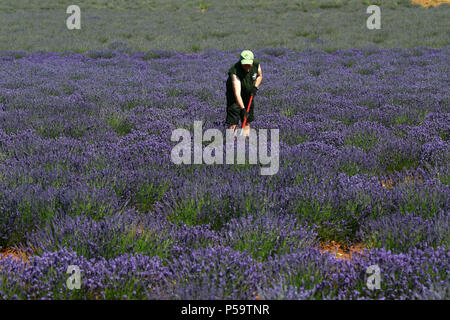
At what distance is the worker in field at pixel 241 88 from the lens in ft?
19.4

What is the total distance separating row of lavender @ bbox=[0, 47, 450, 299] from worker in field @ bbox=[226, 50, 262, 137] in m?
0.28

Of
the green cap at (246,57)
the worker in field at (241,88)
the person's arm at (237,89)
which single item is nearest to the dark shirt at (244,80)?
the worker in field at (241,88)

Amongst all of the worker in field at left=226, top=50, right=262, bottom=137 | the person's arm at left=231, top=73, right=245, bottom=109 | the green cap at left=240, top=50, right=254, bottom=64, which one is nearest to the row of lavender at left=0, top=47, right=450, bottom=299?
the worker in field at left=226, top=50, right=262, bottom=137

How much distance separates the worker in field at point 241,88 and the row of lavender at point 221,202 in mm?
277

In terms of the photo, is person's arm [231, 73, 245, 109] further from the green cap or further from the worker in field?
the green cap

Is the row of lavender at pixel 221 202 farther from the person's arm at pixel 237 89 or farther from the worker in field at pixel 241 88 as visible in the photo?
the person's arm at pixel 237 89

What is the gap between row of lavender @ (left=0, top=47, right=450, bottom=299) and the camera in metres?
2.41

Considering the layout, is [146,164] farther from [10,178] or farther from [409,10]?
[409,10]

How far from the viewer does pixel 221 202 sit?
3.43 meters

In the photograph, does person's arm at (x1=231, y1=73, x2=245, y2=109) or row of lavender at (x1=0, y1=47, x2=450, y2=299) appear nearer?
row of lavender at (x1=0, y1=47, x2=450, y2=299)

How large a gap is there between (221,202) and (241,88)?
3.13 metres

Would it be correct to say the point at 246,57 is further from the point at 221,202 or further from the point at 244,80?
the point at 221,202

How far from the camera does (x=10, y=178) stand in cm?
375

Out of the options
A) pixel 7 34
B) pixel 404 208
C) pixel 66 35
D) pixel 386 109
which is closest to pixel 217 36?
pixel 66 35
